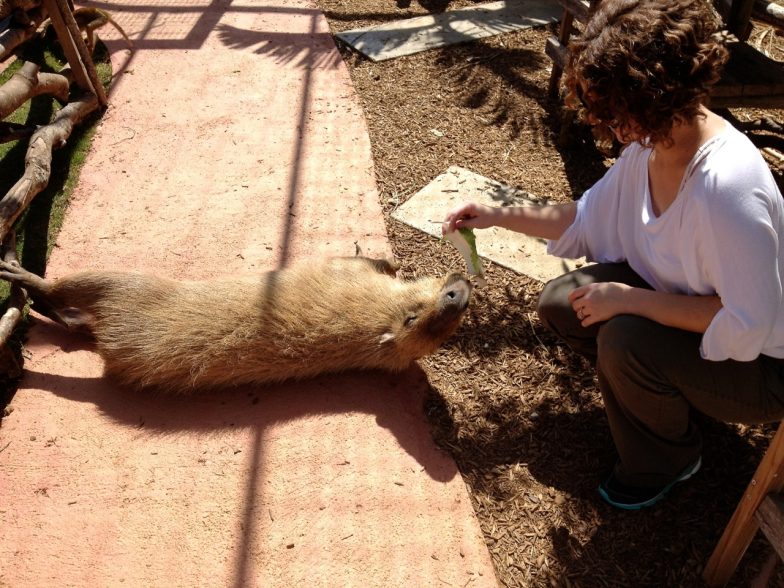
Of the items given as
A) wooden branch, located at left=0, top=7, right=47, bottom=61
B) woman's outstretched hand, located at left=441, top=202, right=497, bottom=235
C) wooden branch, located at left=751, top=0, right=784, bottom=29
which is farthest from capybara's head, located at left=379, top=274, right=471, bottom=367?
wooden branch, located at left=0, top=7, right=47, bottom=61

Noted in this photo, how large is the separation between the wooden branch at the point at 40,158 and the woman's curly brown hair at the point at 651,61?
3585 mm

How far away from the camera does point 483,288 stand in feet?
14.0

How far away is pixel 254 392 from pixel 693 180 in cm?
254

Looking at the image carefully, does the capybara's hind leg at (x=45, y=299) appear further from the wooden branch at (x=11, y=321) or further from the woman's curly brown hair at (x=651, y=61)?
the woman's curly brown hair at (x=651, y=61)

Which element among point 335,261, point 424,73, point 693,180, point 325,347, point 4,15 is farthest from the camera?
point 424,73

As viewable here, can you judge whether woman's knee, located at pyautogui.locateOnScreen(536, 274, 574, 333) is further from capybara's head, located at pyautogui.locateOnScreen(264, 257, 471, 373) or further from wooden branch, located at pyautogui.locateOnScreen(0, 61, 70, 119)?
wooden branch, located at pyautogui.locateOnScreen(0, 61, 70, 119)

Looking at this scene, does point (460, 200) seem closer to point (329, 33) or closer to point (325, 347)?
point (325, 347)

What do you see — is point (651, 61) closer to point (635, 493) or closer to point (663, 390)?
point (663, 390)

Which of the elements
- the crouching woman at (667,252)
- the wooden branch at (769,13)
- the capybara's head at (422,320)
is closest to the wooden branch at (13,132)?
the capybara's head at (422,320)

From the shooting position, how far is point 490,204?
4824 millimetres

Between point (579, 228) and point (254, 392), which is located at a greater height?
point (579, 228)

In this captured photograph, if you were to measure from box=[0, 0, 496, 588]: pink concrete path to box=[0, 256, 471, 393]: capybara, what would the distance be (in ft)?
0.60

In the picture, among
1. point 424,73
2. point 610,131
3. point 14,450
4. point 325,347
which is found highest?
point 610,131

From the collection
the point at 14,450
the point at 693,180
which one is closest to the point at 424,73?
the point at 693,180
